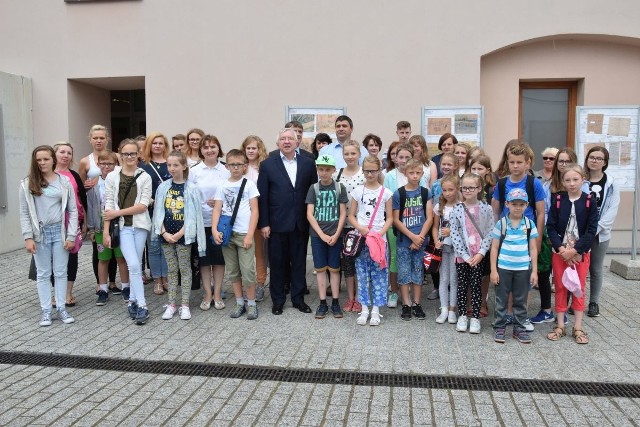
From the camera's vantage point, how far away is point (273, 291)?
5.76 metres


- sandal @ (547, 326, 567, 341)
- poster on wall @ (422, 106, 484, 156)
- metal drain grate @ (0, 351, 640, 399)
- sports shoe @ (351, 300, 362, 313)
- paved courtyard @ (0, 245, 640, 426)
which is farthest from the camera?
poster on wall @ (422, 106, 484, 156)

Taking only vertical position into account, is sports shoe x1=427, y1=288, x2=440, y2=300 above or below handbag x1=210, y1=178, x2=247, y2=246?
below

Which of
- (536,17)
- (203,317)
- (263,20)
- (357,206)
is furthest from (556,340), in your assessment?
(263,20)

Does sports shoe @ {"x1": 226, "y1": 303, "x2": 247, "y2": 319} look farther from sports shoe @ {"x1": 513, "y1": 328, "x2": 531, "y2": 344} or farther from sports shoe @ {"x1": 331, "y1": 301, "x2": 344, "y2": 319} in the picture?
sports shoe @ {"x1": 513, "y1": 328, "x2": 531, "y2": 344}

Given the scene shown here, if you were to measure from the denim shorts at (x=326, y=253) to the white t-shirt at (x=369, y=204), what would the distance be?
380mm

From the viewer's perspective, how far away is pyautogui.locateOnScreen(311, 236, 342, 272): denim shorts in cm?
557

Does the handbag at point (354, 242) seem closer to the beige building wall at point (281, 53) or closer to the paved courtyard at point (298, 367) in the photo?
the paved courtyard at point (298, 367)

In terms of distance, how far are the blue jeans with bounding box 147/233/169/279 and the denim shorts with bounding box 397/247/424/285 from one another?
2677 mm

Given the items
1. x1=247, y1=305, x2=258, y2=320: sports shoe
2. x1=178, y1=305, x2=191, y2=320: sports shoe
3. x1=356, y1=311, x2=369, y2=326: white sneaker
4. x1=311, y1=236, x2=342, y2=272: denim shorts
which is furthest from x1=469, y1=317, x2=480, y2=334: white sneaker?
x1=178, y1=305, x2=191, y2=320: sports shoe

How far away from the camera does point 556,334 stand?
4.92 meters

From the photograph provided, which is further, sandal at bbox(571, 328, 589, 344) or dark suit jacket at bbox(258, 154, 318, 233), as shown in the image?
dark suit jacket at bbox(258, 154, 318, 233)

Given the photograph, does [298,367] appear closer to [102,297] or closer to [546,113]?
[102,297]

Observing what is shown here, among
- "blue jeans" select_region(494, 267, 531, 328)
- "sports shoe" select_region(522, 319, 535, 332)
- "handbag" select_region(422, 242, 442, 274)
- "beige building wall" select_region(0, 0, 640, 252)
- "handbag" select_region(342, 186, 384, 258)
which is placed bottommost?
"sports shoe" select_region(522, 319, 535, 332)

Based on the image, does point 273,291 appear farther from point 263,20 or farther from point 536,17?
point 536,17
